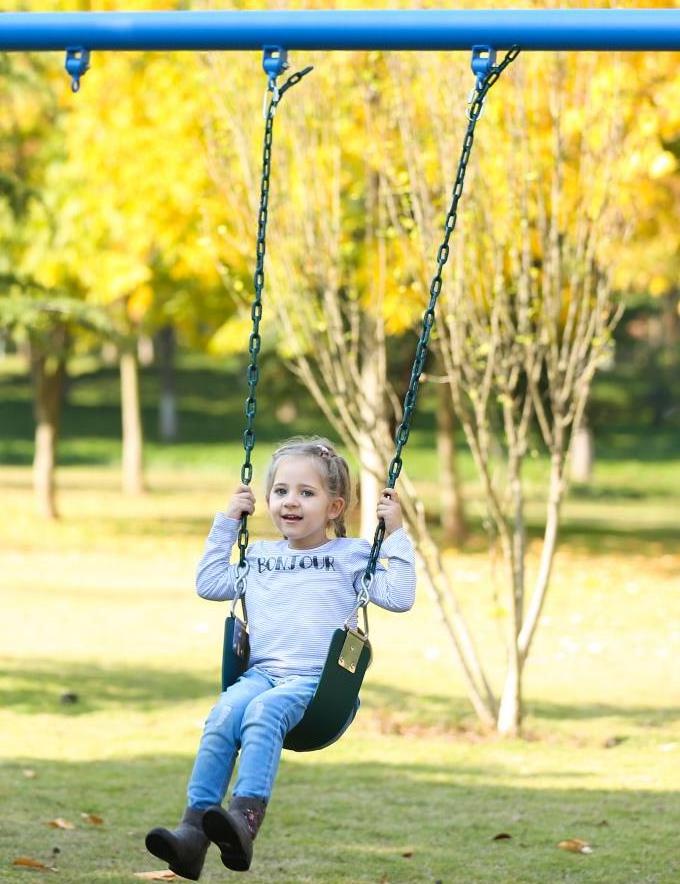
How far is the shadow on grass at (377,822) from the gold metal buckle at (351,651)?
1.44m

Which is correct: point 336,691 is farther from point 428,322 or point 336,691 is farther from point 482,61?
point 482,61

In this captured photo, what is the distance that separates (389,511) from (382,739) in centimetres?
412

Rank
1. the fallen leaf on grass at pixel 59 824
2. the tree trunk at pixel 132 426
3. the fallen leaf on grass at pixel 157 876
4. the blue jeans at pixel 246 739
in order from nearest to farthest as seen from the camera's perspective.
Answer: the blue jeans at pixel 246 739 → the fallen leaf on grass at pixel 157 876 → the fallen leaf on grass at pixel 59 824 → the tree trunk at pixel 132 426

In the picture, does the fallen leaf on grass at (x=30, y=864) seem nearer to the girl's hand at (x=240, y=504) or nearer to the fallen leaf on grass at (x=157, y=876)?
the fallen leaf on grass at (x=157, y=876)

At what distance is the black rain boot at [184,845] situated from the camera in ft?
14.1

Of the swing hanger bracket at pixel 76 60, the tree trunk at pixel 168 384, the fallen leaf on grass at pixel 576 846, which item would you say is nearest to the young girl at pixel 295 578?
the swing hanger bracket at pixel 76 60

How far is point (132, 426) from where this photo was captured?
26.6m

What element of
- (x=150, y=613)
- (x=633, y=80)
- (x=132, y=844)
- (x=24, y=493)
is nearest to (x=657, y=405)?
(x=24, y=493)

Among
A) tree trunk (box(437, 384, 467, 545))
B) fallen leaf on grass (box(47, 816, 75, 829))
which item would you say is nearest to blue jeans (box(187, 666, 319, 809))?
fallen leaf on grass (box(47, 816, 75, 829))

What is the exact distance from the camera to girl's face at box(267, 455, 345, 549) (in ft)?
16.4

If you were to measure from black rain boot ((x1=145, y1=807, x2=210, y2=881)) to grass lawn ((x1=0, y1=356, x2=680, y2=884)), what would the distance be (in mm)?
1434

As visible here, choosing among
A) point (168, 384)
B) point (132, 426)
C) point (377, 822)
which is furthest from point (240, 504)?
point (168, 384)

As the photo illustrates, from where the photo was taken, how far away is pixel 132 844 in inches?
251

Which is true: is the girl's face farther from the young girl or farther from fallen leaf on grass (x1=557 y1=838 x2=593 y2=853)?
fallen leaf on grass (x1=557 y1=838 x2=593 y2=853)
